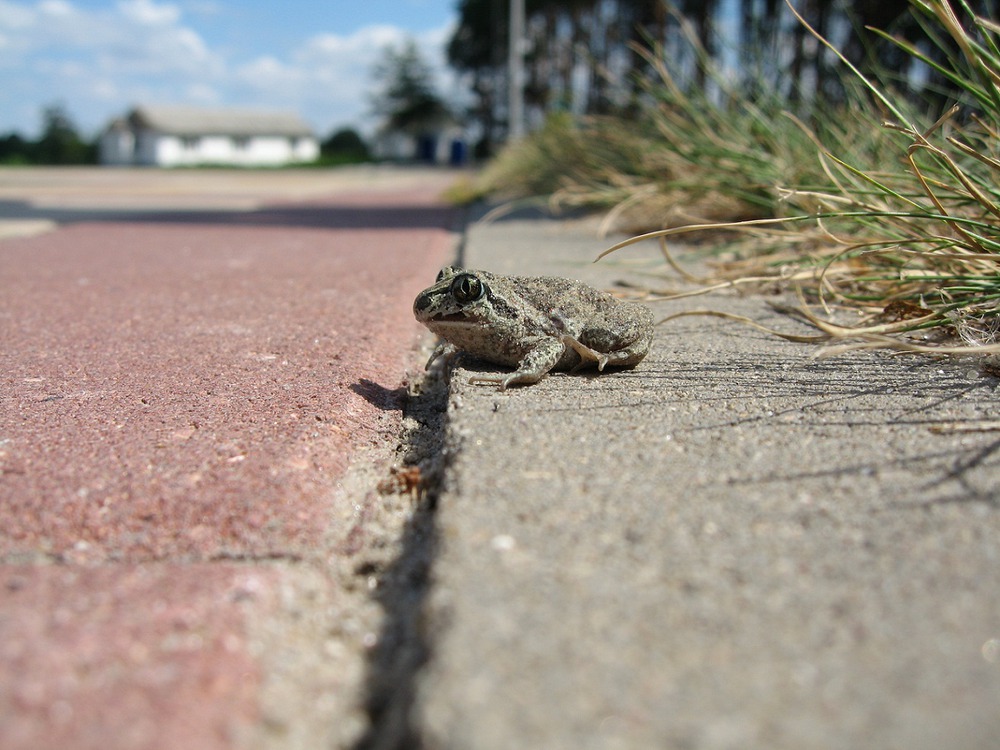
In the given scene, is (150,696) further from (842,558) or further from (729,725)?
(842,558)

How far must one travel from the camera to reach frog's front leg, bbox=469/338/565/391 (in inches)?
67.2

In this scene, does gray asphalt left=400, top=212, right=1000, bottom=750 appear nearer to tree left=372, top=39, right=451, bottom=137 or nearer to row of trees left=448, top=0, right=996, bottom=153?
row of trees left=448, top=0, right=996, bottom=153

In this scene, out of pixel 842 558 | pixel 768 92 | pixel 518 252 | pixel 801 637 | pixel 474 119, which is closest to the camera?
pixel 801 637

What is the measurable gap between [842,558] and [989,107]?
163 centimetres

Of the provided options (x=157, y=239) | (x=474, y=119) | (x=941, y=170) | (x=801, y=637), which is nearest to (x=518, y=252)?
(x=941, y=170)

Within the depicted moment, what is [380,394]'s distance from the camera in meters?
1.75

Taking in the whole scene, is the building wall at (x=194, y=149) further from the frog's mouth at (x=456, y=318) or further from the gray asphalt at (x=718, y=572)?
the gray asphalt at (x=718, y=572)

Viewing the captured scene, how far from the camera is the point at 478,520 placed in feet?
3.44

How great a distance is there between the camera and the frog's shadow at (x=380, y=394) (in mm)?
1693

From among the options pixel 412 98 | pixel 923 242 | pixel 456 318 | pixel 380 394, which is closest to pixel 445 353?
pixel 456 318

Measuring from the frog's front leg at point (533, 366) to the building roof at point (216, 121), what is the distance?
3260 inches

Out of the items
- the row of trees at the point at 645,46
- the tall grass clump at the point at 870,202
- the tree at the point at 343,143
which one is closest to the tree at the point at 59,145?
the tree at the point at 343,143

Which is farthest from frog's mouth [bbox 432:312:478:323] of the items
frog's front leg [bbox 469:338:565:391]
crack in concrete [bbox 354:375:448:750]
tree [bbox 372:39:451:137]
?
tree [bbox 372:39:451:137]

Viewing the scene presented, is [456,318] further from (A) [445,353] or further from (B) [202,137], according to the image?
(B) [202,137]
